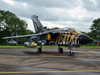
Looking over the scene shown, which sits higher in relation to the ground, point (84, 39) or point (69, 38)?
point (69, 38)

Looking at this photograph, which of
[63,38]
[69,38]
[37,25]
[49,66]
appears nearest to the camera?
[49,66]

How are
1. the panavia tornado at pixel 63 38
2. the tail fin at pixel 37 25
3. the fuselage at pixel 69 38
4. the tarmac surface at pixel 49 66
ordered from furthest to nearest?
the tail fin at pixel 37 25 → the panavia tornado at pixel 63 38 → the fuselage at pixel 69 38 → the tarmac surface at pixel 49 66

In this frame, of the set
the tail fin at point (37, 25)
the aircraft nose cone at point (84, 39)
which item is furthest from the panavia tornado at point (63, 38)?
the tail fin at point (37, 25)

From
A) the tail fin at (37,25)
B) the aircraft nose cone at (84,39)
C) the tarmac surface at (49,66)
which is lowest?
the tarmac surface at (49,66)

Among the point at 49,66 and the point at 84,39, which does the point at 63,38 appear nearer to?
the point at 84,39

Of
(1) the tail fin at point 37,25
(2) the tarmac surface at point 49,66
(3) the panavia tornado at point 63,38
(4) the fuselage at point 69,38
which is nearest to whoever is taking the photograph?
(2) the tarmac surface at point 49,66

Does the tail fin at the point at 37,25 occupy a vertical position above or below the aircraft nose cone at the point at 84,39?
above

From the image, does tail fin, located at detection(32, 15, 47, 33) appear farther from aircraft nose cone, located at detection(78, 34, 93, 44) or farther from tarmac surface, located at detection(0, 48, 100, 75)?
tarmac surface, located at detection(0, 48, 100, 75)

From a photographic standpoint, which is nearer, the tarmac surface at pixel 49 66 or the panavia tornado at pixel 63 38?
the tarmac surface at pixel 49 66

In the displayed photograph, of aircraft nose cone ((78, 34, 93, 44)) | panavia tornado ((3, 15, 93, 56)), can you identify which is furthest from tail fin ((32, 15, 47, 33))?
aircraft nose cone ((78, 34, 93, 44))

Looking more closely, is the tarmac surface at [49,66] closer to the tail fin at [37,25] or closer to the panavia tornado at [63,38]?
the panavia tornado at [63,38]

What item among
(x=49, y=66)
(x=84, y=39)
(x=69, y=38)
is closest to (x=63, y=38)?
(x=69, y=38)

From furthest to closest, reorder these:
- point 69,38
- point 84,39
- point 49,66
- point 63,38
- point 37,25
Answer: point 37,25 → point 63,38 → point 69,38 → point 84,39 → point 49,66

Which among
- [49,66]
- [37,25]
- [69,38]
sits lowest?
[49,66]
